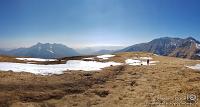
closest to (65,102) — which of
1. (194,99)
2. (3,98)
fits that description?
(3,98)

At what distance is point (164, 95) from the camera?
23.9 m

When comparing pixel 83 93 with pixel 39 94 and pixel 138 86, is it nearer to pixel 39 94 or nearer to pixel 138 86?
pixel 39 94

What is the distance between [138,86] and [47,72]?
16098 millimetres

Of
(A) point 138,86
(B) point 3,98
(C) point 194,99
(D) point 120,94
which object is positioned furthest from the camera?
(A) point 138,86

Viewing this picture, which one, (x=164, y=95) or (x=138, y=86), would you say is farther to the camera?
(x=138, y=86)

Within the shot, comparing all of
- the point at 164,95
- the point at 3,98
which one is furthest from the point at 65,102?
the point at 164,95

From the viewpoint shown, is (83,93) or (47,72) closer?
(83,93)

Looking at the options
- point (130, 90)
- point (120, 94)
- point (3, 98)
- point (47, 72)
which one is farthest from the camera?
point (47, 72)

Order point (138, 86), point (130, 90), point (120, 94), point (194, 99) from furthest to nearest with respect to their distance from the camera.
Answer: point (138, 86)
point (130, 90)
point (120, 94)
point (194, 99)

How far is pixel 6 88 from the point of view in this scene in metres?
26.2

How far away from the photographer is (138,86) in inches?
1211

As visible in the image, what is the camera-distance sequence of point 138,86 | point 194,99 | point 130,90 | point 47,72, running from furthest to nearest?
point 47,72 < point 138,86 < point 130,90 < point 194,99

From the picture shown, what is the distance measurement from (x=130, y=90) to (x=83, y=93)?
18.3ft

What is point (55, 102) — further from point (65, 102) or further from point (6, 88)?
point (6, 88)
